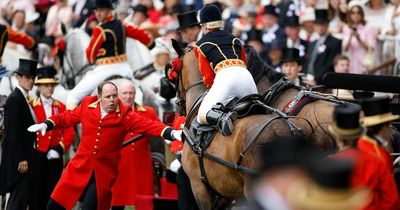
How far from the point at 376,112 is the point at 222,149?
8.39ft

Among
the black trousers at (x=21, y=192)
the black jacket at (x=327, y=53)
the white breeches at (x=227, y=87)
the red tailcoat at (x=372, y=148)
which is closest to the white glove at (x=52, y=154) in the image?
the black trousers at (x=21, y=192)

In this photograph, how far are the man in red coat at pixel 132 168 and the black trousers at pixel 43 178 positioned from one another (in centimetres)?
80

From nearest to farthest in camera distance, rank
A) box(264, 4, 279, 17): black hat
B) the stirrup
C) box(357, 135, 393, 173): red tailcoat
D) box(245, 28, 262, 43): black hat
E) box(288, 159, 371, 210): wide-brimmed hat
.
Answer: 1. box(288, 159, 371, 210): wide-brimmed hat
2. box(357, 135, 393, 173): red tailcoat
3. the stirrup
4. box(245, 28, 262, 43): black hat
5. box(264, 4, 279, 17): black hat

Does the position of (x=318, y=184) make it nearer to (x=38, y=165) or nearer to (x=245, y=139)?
(x=245, y=139)

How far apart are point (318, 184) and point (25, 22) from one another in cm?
1601

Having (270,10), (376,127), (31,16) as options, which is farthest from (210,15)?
(31,16)

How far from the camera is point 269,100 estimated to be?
11680 mm

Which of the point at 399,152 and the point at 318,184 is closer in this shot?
the point at 318,184

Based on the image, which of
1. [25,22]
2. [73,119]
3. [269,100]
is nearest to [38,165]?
[73,119]

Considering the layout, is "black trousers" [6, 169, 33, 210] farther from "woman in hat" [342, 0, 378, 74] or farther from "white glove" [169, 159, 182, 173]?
"woman in hat" [342, 0, 378, 74]

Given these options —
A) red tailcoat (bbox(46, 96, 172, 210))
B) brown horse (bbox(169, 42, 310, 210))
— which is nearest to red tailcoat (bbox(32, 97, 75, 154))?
red tailcoat (bbox(46, 96, 172, 210))

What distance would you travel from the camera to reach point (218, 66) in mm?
11188

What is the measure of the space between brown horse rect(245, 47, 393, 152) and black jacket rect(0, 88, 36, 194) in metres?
2.87

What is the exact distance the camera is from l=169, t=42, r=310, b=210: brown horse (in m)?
9.90
